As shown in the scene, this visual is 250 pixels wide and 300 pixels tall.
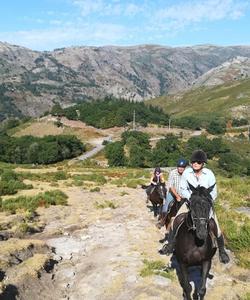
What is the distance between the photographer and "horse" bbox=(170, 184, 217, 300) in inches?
405

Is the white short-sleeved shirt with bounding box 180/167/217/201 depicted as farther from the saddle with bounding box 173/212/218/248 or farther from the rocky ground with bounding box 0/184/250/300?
the rocky ground with bounding box 0/184/250/300

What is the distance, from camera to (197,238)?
10883 mm

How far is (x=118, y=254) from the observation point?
52.5 feet

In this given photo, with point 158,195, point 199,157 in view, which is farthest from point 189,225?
point 158,195

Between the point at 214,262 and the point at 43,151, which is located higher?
the point at 214,262

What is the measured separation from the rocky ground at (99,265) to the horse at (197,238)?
986 millimetres

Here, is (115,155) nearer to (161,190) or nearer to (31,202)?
(31,202)

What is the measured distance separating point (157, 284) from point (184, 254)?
2064 millimetres

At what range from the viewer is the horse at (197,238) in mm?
10281

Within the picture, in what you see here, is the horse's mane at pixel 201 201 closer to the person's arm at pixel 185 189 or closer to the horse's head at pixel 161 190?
the person's arm at pixel 185 189

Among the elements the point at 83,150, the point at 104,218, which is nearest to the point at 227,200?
the point at 104,218

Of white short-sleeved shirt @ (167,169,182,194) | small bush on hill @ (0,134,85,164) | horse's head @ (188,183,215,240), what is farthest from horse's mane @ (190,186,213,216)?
small bush on hill @ (0,134,85,164)

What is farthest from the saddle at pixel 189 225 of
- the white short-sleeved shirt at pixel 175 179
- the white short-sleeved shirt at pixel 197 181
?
the white short-sleeved shirt at pixel 175 179

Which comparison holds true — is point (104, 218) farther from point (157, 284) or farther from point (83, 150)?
point (83, 150)
